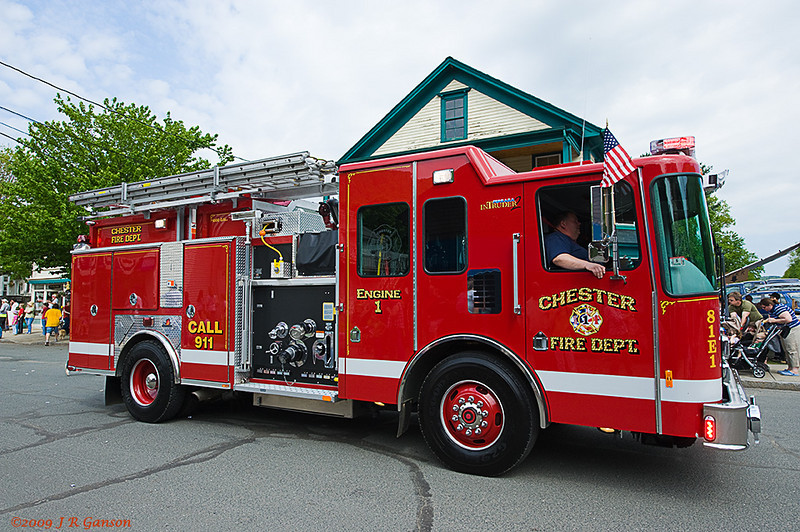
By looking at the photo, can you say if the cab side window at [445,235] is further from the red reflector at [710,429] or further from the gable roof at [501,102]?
the gable roof at [501,102]

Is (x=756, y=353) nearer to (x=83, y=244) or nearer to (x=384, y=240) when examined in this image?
(x=384, y=240)

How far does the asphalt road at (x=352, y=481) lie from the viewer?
3.79 m

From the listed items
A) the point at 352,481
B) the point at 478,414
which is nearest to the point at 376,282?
the point at 478,414

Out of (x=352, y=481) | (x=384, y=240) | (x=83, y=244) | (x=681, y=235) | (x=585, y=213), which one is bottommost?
(x=352, y=481)

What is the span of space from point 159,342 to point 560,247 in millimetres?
5101

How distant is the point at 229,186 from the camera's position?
6.73 meters

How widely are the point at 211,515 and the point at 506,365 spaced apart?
2.54 meters

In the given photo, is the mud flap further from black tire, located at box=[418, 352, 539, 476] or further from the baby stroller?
the baby stroller

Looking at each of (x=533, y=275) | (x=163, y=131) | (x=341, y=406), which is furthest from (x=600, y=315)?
(x=163, y=131)

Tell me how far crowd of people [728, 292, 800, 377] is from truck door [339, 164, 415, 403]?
823 centimetres

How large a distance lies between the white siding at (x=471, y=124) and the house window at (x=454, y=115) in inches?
5.9

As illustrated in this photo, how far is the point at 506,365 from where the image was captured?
4.61 m

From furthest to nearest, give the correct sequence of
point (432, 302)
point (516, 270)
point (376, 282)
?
1. point (376, 282)
2. point (432, 302)
3. point (516, 270)

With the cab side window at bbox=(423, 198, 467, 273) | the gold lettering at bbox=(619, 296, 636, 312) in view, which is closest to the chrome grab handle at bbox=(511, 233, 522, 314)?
the cab side window at bbox=(423, 198, 467, 273)
